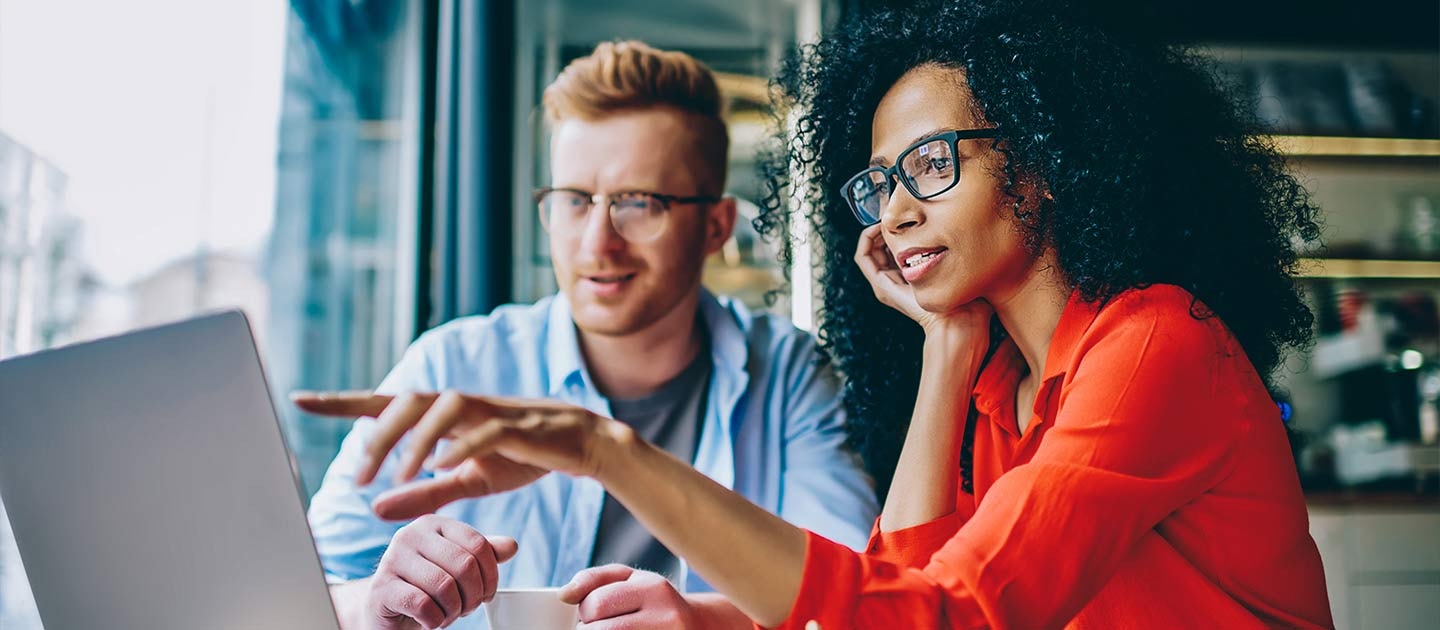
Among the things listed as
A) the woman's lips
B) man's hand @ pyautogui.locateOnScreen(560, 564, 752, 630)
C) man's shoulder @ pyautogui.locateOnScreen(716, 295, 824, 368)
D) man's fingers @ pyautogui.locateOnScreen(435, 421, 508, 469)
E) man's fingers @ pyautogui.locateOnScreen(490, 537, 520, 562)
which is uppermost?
the woman's lips

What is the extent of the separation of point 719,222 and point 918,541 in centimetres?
70

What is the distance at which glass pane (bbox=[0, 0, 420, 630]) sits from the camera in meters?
1.27

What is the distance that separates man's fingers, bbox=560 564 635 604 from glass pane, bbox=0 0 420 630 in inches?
26.2

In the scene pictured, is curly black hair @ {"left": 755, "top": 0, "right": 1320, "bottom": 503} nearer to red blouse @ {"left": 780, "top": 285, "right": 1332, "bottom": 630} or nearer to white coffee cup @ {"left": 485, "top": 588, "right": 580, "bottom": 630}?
red blouse @ {"left": 780, "top": 285, "right": 1332, "bottom": 630}

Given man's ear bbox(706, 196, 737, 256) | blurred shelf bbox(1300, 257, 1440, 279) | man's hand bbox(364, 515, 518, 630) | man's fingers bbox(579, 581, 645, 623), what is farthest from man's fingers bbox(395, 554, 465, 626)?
blurred shelf bbox(1300, 257, 1440, 279)

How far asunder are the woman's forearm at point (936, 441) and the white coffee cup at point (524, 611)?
42 cm

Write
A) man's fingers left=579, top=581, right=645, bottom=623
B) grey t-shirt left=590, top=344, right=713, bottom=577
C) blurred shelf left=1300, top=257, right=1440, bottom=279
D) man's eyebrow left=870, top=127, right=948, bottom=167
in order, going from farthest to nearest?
blurred shelf left=1300, top=257, right=1440, bottom=279, grey t-shirt left=590, top=344, right=713, bottom=577, man's eyebrow left=870, top=127, right=948, bottom=167, man's fingers left=579, top=581, right=645, bottom=623

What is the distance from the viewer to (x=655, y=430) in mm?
1604

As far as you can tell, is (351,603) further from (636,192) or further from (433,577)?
(636,192)

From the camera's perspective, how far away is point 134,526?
0.67 m

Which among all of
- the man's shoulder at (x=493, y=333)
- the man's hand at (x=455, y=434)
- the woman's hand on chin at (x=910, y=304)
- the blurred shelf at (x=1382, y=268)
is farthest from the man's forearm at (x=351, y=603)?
the blurred shelf at (x=1382, y=268)

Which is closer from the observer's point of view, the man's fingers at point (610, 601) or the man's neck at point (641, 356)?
the man's fingers at point (610, 601)

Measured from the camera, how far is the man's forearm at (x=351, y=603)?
37.6 inches

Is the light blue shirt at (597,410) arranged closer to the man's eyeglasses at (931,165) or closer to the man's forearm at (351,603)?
the man's forearm at (351,603)
